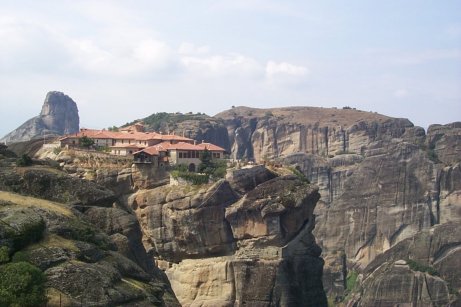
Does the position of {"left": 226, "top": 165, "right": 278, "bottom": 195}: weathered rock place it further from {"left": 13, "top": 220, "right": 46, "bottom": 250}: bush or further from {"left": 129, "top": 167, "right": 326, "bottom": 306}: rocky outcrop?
{"left": 13, "top": 220, "right": 46, "bottom": 250}: bush

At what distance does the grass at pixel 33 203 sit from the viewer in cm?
6362

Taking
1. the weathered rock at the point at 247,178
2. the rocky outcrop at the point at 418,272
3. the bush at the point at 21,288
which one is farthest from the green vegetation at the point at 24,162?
the rocky outcrop at the point at 418,272

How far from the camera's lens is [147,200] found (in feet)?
331

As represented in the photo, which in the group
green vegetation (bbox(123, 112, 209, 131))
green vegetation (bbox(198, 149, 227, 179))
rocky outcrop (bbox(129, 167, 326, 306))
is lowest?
rocky outcrop (bbox(129, 167, 326, 306))

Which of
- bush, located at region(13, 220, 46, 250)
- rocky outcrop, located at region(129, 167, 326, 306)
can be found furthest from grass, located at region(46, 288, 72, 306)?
rocky outcrop, located at region(129, 167, 326, 306)

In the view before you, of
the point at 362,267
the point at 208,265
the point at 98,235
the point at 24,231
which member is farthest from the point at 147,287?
the point at 362,267

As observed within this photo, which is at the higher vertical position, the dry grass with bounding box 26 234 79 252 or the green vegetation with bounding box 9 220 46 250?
the green vegetation with bounding box 9 220 46 250

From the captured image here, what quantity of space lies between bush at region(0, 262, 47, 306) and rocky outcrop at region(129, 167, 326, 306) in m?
45.6

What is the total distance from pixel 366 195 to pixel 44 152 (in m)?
82.3

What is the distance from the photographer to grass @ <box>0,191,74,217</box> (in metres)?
63.6

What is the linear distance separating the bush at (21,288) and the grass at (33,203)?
1116 centimetres

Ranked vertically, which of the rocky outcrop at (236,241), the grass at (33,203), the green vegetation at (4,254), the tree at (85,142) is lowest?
the rocky outcrop at (236,241)

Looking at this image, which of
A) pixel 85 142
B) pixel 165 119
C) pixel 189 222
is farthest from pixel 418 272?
pixel 165 119

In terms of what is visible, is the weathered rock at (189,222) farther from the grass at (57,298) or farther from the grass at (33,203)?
the grass at (57,298)
